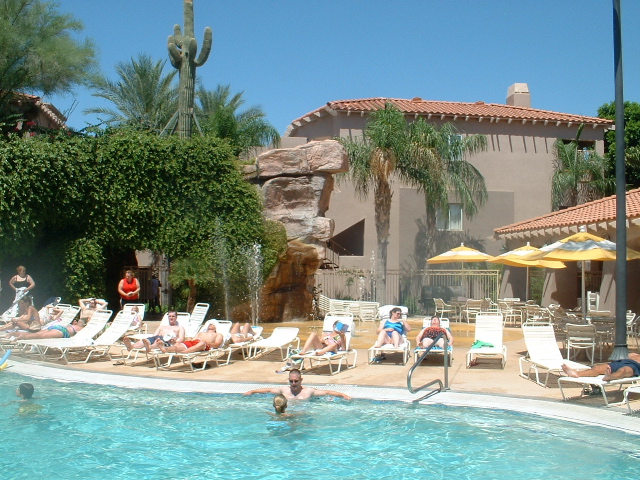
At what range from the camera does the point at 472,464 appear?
7.19 metres

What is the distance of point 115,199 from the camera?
17953 millimetres

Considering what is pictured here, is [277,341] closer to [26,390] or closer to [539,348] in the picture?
[26,390]

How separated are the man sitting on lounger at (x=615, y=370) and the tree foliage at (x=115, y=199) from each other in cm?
1151

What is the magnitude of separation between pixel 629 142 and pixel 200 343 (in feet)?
112

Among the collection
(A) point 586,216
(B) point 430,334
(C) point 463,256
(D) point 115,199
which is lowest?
(B) point 430,334

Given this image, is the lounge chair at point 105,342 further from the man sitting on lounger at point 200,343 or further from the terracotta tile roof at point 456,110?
the terracotta tile roof at point 456,110

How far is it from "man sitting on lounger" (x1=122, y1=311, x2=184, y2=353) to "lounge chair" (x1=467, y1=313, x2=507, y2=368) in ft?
16.4

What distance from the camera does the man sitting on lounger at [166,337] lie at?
11.4 metres

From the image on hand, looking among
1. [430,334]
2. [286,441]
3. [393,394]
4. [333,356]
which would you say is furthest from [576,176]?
[286,441]

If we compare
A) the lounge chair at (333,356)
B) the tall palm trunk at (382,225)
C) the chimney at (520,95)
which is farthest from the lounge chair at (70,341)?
the chimney at (520,95)

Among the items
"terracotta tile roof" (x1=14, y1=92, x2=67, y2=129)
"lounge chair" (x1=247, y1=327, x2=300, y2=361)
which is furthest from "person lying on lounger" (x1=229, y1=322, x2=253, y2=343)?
"terracotta tile roof" (x1=14, y1=92, x2=67, y2=129)

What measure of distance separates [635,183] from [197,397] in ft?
104

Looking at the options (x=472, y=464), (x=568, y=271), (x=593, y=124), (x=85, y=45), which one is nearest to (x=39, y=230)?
(x=85, y=45)

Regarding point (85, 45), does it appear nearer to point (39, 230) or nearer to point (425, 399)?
point (39, 230)
